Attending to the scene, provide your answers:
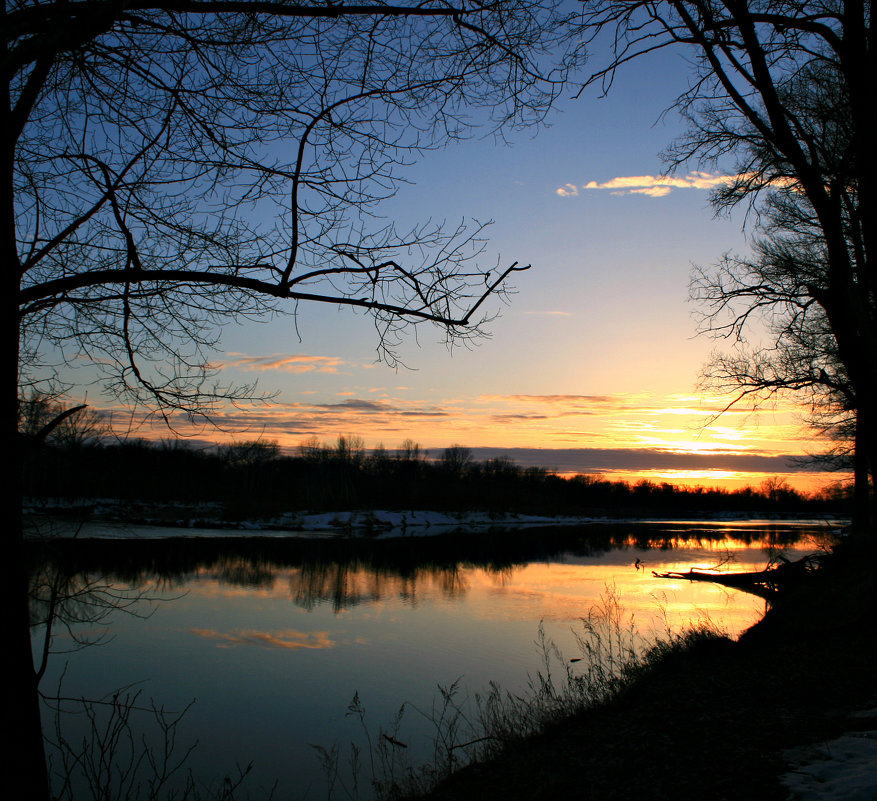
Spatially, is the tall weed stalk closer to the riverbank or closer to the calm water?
the calm water

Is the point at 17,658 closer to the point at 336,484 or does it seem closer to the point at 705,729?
the point at 705,729

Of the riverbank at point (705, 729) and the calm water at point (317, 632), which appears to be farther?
the calm water at point (317, 632)

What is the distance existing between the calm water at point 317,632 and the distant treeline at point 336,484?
0.68 metres

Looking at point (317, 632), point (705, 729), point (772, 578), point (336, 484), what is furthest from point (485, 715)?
point (336, 484)

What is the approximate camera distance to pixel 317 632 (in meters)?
13.6

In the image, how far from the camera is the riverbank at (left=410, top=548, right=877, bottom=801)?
4957 mm

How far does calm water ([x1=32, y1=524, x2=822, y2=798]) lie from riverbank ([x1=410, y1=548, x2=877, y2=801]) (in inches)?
77.0

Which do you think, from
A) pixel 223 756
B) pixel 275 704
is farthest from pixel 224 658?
pixel 223 756

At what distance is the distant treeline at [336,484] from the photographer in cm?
388

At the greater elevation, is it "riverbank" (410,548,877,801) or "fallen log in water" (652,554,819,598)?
"riverbank" (410,548,877,801)

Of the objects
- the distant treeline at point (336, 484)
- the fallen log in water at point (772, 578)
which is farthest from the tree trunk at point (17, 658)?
the fallen log in water at point (772, 578)

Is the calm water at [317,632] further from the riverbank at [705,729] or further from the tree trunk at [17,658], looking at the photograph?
the riverbank at [705,729]

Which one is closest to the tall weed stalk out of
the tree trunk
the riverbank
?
the riverbank

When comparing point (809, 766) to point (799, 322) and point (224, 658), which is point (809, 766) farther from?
point (224, 658)
